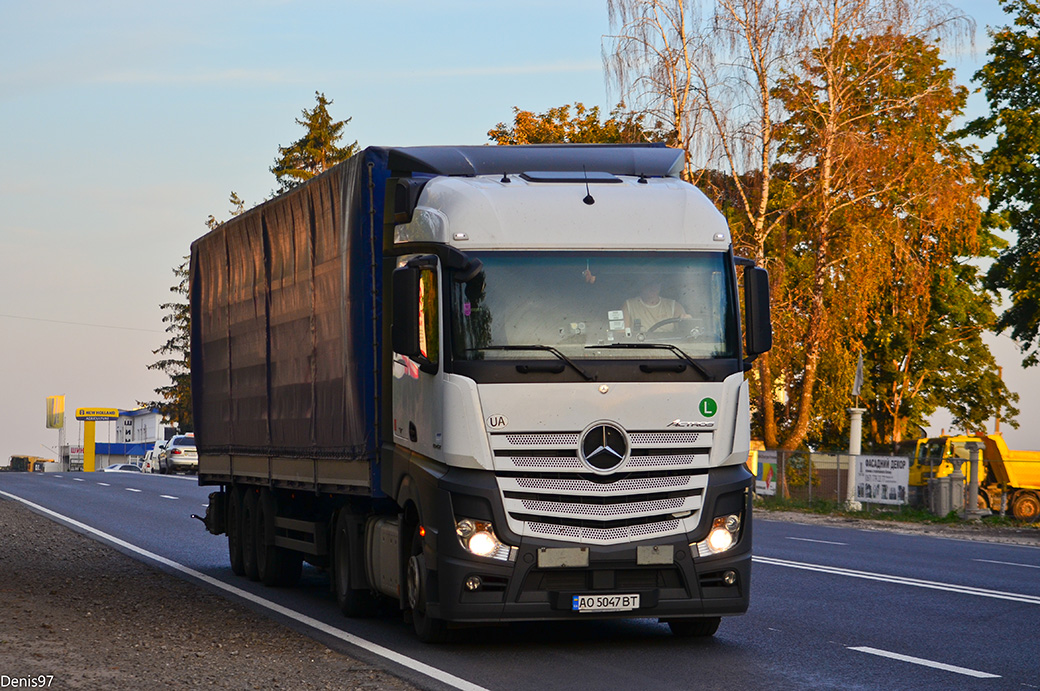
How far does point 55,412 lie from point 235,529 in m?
173

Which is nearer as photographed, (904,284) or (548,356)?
(548,356)

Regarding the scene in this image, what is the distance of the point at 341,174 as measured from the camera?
12352 mm

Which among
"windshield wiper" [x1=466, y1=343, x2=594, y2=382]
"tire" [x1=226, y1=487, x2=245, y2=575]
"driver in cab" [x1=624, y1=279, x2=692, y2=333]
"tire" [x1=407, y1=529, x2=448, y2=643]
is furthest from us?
"tire" [x1=226, y1=487, x2=245, y2=575]

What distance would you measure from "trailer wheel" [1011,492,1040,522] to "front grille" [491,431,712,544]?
23.8 metres

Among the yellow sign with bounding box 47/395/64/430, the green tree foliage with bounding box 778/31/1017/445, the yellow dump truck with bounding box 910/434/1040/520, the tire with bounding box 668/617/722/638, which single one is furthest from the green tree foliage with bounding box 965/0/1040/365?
Result: the yellow sign with bounding box 47/395/64/430

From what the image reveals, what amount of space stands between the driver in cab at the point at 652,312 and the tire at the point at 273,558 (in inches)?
246

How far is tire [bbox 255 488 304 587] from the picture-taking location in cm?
1555

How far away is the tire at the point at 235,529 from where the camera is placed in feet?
55.9

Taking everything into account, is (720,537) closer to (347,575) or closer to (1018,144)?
(347,575)

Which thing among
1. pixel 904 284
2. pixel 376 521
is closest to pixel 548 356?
pixel 376 521

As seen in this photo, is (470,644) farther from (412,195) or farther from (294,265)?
(294,265)

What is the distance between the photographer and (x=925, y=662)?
9.91 metres

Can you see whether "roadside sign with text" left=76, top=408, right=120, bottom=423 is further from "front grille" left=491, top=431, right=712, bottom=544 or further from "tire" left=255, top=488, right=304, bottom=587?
"front grille" left=491, top=431, right=712, bottom=544

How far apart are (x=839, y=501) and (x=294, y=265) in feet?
78.0
